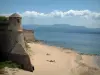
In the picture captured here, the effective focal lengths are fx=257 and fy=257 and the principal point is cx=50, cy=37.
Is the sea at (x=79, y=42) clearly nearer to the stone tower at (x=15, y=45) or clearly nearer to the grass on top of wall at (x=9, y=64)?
the stone tower at (x=15, y=45)

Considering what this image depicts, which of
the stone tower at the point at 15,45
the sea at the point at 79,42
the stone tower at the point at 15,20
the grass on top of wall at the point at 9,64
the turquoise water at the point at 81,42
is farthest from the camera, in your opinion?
the sea at the point at 79,42

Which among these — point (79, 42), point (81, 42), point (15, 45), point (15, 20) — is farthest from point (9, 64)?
point (79, 42)

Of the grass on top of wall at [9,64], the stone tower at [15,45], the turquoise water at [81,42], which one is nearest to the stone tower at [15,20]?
the stone tower at [15,45]

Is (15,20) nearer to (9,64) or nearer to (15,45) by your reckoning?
(15,45)

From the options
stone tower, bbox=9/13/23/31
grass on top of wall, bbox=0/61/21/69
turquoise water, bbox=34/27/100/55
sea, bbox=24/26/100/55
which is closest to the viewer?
grass on top of wall, bbox=0/61/21/69

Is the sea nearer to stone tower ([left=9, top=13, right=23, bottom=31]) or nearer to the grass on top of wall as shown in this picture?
stone tower ([left=9, top=13, right=23, bottom=31])

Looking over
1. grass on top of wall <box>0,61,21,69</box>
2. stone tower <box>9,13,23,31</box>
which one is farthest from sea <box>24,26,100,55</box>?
grass on top of wall <box>0,61,21,69</box>

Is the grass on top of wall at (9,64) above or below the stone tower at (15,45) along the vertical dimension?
below

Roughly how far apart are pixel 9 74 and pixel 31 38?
527 inches

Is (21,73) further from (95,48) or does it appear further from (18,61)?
(95,48)

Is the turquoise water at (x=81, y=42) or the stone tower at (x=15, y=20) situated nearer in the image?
the stone tower at (x=15, y=20)

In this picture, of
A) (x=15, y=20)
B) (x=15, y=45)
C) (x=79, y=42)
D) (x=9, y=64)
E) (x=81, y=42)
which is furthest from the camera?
(x=79, y=42)

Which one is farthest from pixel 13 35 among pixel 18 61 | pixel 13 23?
pixel 18 61

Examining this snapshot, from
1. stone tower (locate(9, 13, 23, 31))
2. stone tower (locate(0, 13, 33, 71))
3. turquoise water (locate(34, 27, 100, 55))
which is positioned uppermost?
stone tower (locate(9, 13, 23, 31))
